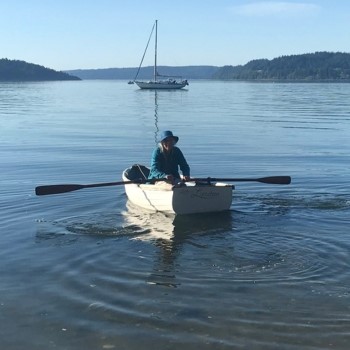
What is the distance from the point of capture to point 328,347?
269 inches

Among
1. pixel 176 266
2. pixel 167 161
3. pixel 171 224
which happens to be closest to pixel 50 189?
pixel 167 161

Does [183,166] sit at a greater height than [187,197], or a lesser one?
greater

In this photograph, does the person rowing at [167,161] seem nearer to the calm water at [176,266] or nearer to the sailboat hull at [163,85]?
the calm water at [176,266]

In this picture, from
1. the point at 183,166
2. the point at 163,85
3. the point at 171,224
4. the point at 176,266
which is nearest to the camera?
the point at 176,266

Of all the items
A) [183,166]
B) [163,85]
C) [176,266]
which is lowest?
[176,266]

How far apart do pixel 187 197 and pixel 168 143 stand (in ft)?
5.00

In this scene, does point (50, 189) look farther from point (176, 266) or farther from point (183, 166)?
point (176, 266)

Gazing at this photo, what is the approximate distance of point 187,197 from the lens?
12.6 meters

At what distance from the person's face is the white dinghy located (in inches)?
35.0

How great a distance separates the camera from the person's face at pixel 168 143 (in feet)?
43.9

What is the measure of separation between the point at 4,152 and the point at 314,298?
61.4 ft

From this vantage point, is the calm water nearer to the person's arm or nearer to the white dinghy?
the white dinghy

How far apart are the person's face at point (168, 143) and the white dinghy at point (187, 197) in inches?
35.0

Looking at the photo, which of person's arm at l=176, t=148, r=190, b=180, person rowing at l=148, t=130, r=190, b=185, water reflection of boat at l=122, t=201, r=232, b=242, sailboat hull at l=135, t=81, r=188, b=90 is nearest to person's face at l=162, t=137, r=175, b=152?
person rowing at l=148, t=130, r=190, b=185
